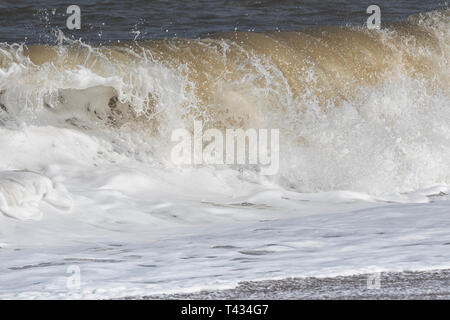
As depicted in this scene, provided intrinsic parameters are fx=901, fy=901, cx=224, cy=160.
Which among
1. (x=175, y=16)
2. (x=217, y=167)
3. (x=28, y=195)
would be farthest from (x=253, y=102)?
(x=175, y=16)

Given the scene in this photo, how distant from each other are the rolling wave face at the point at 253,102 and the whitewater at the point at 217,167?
2 cm

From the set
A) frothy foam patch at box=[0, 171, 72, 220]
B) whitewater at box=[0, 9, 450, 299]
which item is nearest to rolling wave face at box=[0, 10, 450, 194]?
whitewater at box=[0, 9, 450, 299]

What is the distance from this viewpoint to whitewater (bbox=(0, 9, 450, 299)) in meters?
4.50

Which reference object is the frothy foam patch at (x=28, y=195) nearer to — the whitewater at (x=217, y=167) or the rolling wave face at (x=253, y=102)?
the whitewater at (x=217, y=167)

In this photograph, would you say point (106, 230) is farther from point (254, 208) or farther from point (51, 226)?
point (254, 208)

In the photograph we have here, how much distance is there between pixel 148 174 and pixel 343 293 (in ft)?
11.4

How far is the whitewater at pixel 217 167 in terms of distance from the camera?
4.50 meters

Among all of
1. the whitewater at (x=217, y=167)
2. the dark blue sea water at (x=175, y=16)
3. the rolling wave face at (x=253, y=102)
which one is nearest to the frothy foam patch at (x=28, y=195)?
the whitewater at (x=217, y=167)

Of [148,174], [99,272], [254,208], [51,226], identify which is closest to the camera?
[99,272]

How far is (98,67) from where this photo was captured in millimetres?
7801

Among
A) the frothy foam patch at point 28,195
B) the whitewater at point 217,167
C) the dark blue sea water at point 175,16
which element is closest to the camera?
the whitewater at point 217,167

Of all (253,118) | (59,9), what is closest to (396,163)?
(253,118)

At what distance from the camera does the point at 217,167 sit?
7480 millimetres

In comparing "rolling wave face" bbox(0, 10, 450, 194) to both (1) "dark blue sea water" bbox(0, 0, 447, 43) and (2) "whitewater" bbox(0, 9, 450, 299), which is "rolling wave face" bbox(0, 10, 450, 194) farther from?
(1) "dark blue sea water" bbox(0, 0, 447, 43)
